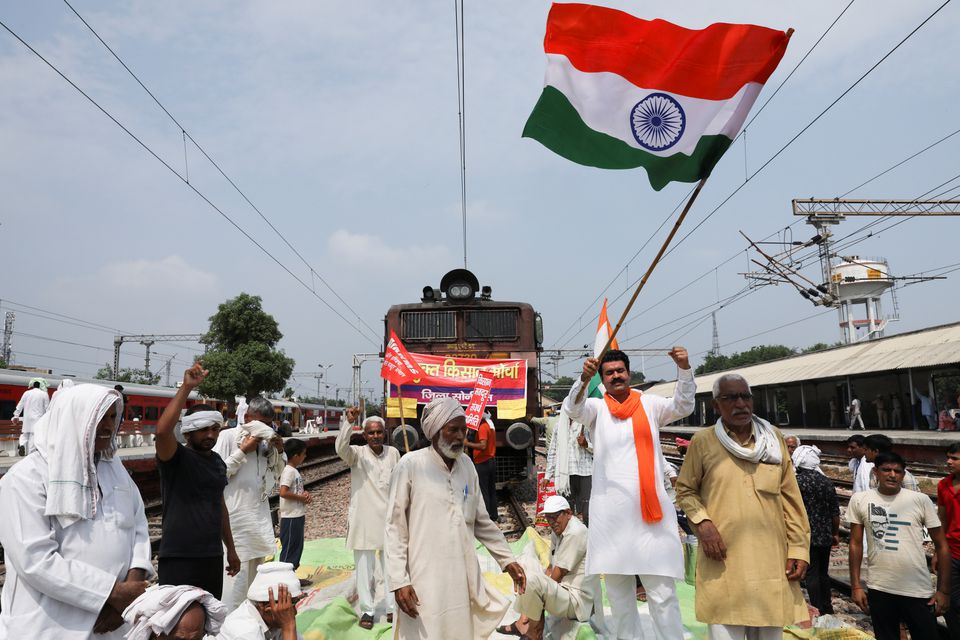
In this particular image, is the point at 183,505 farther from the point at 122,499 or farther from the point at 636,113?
the point at 636,113

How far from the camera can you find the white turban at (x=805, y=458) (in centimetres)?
598

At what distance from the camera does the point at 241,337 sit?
3278 centimetres

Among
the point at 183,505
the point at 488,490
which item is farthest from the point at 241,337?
the point at 183,505

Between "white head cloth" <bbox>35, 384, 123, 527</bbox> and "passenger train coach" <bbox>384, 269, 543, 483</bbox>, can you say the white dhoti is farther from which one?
"passenger train coach" <bbox>384, 269, 543, 483</bbox>

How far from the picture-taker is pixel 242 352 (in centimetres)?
3238

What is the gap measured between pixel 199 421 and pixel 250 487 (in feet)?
4.36

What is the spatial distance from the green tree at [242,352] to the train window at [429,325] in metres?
22.0

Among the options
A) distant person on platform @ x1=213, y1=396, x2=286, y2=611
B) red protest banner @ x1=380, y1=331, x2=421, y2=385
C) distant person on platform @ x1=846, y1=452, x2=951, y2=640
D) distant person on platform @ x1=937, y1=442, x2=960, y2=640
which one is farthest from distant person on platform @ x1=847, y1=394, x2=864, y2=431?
distant person on platform @ x1=213, y1=396, x2=286, y2=611

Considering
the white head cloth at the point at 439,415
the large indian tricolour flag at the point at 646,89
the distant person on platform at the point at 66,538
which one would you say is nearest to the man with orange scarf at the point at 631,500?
the white head cloth at the point at 439,415

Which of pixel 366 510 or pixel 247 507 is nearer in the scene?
pixel 247 507

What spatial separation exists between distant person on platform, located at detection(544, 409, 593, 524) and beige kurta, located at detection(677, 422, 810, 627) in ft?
11.2

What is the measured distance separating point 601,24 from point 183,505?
12.1ft

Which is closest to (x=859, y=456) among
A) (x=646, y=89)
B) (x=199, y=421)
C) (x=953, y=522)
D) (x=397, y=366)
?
(x=953, y=522)

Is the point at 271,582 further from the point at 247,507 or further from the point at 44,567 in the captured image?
the point at 247,507
